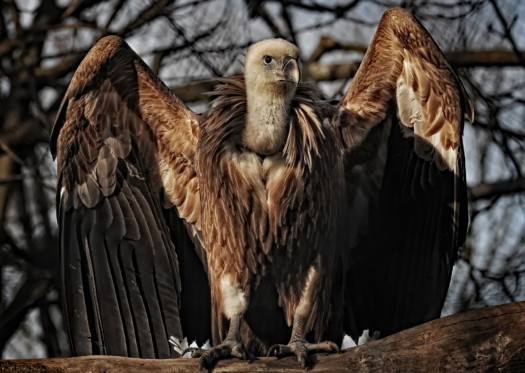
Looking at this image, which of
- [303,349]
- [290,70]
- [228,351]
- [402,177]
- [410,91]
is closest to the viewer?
[303,349]

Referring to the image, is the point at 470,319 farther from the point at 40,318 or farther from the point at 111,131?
the point at 40,318

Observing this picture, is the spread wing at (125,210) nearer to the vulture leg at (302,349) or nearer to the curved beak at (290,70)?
Result: the curved beak at (290,70)

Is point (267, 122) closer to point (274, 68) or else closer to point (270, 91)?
point (270, 91)

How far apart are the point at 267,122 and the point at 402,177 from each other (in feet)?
Result: 3.39

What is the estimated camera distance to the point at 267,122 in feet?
23.2

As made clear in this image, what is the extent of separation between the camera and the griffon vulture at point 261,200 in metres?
7.16

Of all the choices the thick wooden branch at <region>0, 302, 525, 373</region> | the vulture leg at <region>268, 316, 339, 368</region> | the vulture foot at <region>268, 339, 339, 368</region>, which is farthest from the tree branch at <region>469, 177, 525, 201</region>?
the thick wooden branch at <region>0, 302, 525, 373</region>

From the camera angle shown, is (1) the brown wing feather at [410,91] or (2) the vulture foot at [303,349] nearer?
(2) the vulture foot at [303,349]

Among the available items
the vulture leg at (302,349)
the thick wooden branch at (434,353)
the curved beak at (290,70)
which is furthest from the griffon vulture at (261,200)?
the thick wooden branch at (434,353)

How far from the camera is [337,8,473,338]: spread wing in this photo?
7277 mm

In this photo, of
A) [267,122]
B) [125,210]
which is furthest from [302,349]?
[125,210]

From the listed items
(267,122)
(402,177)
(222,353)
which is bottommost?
(222,353)

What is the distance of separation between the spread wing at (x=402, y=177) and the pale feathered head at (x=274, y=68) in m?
0.49

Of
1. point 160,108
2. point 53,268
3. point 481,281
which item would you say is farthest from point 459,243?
point 53,268
